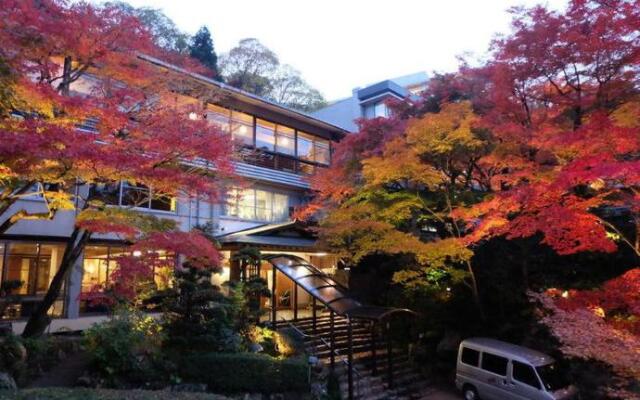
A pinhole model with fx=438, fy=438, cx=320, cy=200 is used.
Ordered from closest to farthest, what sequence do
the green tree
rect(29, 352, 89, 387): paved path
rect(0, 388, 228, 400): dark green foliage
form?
rect(0, 388, 228, 400): dark green foliage < rect(29, 352, 89, 387): paved path < the green tree

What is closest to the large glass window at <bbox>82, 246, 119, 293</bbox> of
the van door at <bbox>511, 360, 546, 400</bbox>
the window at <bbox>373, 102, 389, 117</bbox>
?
the van door at <bbox>511, 360, 546, 400</bbox>

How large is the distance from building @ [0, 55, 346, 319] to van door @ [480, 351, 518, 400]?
7.73m

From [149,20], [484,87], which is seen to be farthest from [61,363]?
[149,20]

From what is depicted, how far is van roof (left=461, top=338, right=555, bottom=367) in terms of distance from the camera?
1134cm

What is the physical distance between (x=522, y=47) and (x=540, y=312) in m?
7.74

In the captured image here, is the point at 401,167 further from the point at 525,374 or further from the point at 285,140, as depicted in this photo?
the point at 285,140

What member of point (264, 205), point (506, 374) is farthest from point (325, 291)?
point (264, 205)

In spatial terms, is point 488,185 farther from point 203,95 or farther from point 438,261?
point 203,95

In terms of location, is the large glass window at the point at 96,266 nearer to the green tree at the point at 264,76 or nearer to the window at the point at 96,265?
the window at the point at 96,265

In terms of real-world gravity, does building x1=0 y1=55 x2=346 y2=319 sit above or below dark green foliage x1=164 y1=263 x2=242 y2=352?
above

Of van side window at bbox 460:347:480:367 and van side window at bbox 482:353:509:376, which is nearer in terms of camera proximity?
van side window at bbox 482:353:509:376

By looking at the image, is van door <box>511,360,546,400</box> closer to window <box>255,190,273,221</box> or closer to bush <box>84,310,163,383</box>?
bush <box>84,310,163,383</box>

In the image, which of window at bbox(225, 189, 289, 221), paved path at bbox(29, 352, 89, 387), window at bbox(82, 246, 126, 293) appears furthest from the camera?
window at bbox(225, 189, 289, 221)

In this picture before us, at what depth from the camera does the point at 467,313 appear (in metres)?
15.9
